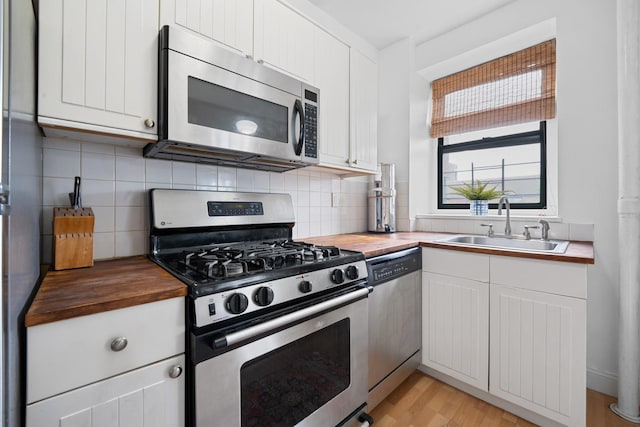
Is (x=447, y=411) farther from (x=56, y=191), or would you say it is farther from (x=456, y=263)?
(x=56, y=191)

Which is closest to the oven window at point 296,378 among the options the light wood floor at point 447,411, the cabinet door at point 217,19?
the light wood floor at point 447,411

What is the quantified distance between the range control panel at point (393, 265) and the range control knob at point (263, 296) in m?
0.66

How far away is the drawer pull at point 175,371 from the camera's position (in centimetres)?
84

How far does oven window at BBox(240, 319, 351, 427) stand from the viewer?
101 cm

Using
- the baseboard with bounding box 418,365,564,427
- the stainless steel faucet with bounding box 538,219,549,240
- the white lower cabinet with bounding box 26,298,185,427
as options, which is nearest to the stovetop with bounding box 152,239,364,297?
the white lower cabinet with bounding box 26,298,185,427

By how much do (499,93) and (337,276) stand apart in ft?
7.08

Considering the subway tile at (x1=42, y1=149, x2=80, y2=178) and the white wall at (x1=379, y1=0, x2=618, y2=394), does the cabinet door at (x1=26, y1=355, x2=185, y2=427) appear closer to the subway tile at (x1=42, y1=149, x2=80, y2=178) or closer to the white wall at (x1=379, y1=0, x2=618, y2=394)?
the subway tile at (x1=42, y1=149, x2=80, y2=178)

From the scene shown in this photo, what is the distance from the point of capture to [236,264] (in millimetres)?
Answer: 1013

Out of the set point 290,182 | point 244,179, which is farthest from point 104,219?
point 290,182

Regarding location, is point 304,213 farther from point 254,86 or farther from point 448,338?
point 448,338

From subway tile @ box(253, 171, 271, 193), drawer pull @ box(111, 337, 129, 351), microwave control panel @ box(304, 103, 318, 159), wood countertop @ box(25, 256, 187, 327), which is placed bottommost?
drawer pull @ box(111, 337, 129, 351)

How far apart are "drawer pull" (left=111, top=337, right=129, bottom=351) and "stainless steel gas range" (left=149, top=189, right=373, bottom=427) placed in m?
0.16

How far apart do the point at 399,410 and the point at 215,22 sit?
2.20m

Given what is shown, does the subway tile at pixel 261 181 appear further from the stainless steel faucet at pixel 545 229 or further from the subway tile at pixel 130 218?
the stainless steel faucet at pixel 545 229
